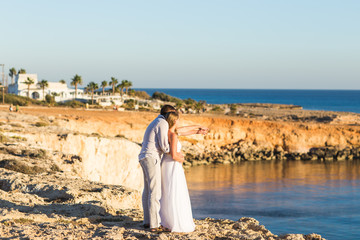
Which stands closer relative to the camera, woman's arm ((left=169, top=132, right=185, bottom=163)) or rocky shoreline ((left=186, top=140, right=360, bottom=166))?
woman's arm ((left=169, top=132, right=185, bottom=163))

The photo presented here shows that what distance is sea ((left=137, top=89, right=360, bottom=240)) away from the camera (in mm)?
24938

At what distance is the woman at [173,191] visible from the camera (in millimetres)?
8344

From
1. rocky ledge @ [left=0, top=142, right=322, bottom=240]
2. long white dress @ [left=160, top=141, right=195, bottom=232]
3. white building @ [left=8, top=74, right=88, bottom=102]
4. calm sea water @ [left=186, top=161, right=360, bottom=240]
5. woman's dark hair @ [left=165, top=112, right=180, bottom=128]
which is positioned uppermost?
white building @ [left=8, top=74, right=88, bottom=102]

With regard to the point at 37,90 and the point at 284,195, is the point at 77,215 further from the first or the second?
the point at 37,90

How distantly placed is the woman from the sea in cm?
1442

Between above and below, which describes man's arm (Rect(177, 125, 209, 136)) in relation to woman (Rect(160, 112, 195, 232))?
above

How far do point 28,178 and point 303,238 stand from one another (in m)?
7.58

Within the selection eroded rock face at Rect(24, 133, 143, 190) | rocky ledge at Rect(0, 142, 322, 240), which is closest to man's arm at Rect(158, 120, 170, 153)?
rocky ledge at Rect(0, 142, 322, 240)

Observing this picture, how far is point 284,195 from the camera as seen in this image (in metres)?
33.3

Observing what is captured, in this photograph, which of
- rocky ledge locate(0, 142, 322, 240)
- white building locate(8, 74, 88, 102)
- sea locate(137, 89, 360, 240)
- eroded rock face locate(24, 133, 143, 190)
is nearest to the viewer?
rocky ledge locate(0, 142, 322, 240)

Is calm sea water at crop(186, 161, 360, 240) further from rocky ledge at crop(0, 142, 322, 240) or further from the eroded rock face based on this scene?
rocky ledge at crop(0, 142, 322, 240)

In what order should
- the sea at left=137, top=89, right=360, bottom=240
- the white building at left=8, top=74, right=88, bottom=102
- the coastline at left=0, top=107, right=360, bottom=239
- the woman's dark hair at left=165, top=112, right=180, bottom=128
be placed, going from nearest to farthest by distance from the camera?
the coastline at left=0, top=107, right=360, bottom=239
the woman's dark hair at left=165, top=112, right=180, bottom=128
the sea at left=137, top=89, right=360, bottom=240
the white building at left=8, top=74, right=88, bottom=102

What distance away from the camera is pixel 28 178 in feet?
42.6

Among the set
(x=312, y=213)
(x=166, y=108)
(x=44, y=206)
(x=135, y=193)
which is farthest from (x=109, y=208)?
(x=312, y=213)
